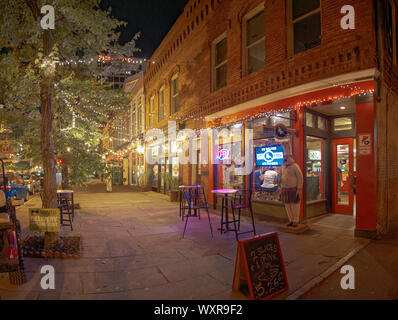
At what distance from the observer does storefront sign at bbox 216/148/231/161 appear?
1112 centimetres

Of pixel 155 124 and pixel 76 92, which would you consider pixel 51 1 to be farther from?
pixel 155 124

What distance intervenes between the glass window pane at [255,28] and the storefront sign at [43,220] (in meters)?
8.64

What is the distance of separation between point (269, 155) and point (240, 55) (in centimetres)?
404

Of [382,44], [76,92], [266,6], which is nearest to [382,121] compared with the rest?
[382,44]

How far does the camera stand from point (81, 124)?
26.5 ft

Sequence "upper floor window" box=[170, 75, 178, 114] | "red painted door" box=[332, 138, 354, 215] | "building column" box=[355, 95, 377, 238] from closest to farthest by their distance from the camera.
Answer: "building column" box=[355, 95, 377, 238], "red painted door" box=[332, 138, 354, 215], "upper floor window" box=[170, 75, 178, 114]

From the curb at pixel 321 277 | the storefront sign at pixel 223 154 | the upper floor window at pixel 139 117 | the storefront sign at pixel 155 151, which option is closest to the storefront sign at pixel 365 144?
the curb at pixel 321 277

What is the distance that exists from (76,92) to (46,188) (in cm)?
267

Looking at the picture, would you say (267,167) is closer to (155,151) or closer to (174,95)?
(174,95)

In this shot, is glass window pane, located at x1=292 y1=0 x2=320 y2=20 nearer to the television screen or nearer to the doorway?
the doorway

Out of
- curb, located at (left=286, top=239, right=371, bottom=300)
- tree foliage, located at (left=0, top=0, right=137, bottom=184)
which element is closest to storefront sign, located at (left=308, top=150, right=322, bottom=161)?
curb, located at (left=286, top=239, right=371, bottom=300)

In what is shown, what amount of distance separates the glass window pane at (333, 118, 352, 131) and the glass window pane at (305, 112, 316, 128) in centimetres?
134

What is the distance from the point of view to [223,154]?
1134cm

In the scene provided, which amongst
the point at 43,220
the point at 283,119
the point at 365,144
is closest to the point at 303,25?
the point at 283,119
